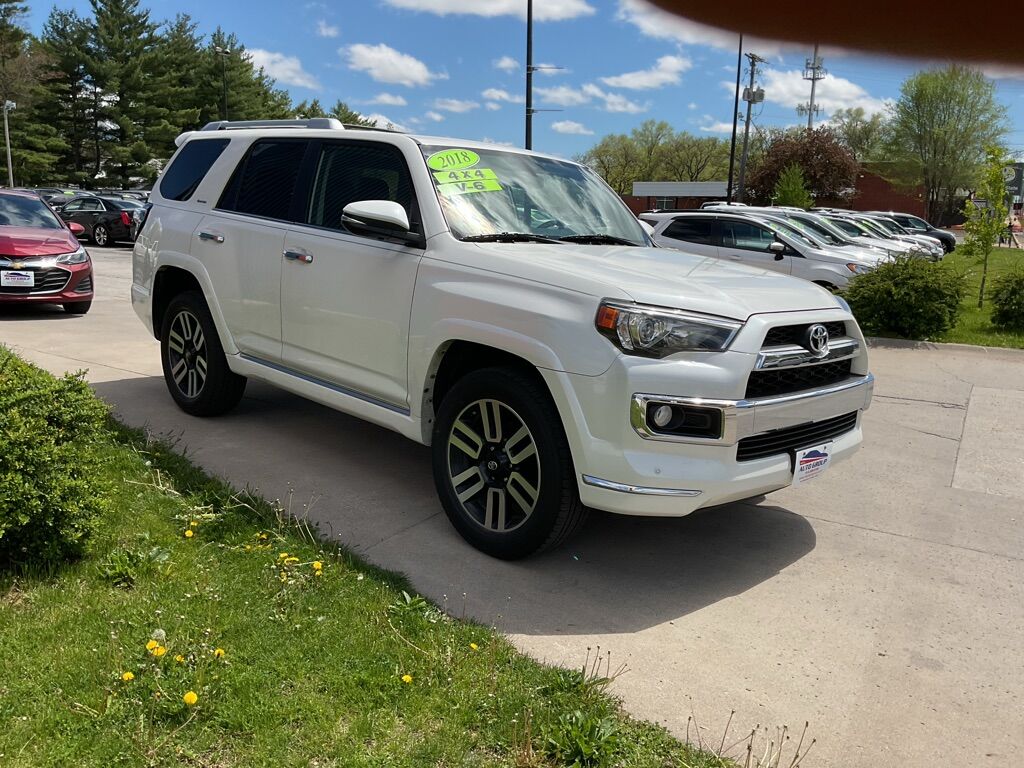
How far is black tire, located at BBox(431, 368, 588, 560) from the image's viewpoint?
363 centimetres

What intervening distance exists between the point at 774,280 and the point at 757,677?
1920mm

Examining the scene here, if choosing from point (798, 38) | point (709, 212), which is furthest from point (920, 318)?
point (798, 38)

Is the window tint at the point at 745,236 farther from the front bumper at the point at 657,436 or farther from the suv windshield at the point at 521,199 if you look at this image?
the front bumper at the point at 657,436

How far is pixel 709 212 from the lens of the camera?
1455cm

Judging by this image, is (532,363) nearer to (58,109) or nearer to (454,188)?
(454,188)

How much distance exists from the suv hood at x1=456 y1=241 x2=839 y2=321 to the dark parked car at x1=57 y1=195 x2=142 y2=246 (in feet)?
76.5

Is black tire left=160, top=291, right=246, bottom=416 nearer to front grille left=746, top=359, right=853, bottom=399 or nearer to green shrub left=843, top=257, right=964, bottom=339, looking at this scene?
front grille left=746, top=359, right=853, bottom=399

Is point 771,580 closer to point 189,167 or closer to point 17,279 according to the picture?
point 189,167

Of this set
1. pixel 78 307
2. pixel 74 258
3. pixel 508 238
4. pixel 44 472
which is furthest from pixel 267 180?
pixel 78 307

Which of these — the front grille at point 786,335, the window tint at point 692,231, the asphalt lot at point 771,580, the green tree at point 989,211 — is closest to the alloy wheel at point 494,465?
the asphalt lot at point 771,580

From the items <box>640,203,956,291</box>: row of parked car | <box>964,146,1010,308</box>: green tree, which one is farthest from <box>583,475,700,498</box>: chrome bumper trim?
<box>964,146,1010,308</box>: green tree

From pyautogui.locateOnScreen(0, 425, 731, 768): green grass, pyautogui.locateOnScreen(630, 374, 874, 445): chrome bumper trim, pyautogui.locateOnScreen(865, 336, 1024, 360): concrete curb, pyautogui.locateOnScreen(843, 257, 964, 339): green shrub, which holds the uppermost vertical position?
pyautogui.locateOnScreen(630, 374, 874, 445): chrome bumper trim

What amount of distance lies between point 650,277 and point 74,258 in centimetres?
944

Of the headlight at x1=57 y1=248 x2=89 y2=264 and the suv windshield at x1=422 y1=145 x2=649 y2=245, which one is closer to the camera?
the suv windshield at x1=422 y1=145 x2=649 y2=245
